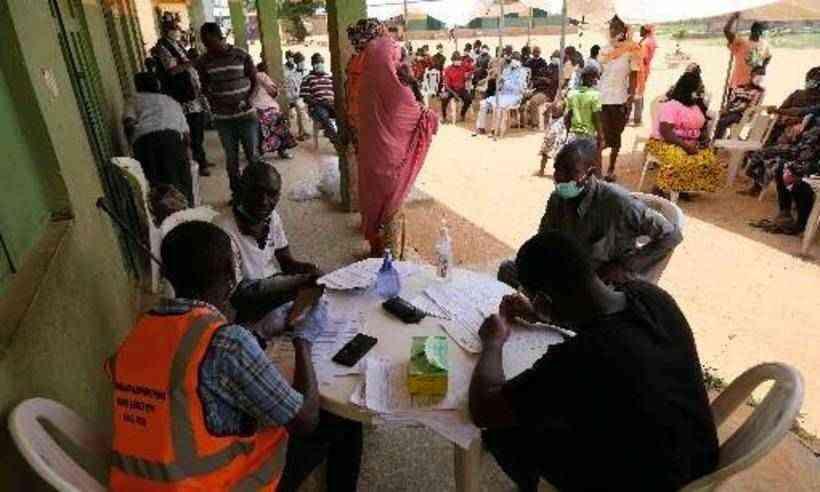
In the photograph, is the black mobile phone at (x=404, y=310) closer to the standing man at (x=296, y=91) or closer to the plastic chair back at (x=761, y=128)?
the plastic chair back at (x=761, y=128)

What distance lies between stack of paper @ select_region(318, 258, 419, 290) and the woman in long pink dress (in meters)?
1.66

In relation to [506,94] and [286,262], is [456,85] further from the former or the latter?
[286,262]

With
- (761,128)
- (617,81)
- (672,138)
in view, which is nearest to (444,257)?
(672,138)

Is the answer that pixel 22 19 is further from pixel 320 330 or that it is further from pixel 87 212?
pixel 320 330

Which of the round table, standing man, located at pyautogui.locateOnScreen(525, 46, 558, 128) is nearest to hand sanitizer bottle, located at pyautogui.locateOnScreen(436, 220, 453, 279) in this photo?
the round table

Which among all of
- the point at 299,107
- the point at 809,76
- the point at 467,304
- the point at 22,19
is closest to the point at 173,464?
the point at 467,304

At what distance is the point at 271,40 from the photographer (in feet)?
29.8

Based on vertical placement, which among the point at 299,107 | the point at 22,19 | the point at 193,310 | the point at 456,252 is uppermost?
the point at 22,19

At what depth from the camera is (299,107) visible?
8.60m

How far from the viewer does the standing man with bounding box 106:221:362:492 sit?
4.06 feet

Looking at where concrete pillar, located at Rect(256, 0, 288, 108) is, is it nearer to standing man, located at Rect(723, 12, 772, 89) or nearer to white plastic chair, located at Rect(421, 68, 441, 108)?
white plastic chair, located at Rect(421, 68, 441, 108)

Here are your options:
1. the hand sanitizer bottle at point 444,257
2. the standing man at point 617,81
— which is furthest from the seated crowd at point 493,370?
the standing man at point 617,81

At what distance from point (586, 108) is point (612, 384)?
17.4 feet

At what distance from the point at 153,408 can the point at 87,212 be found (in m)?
1.78
